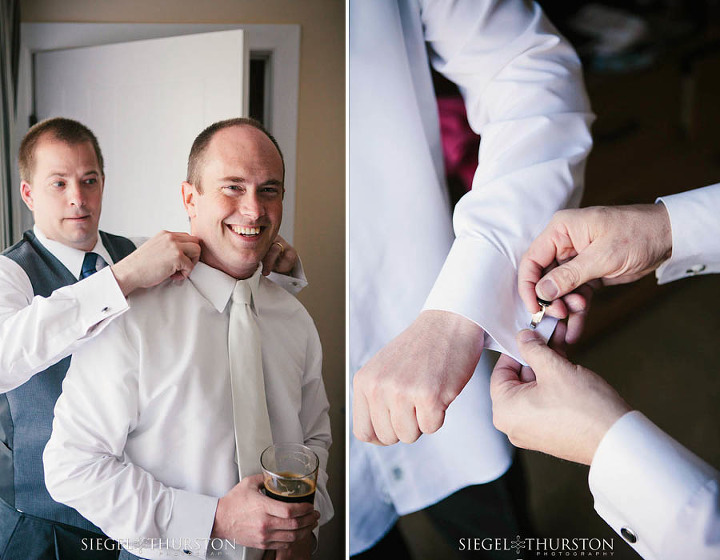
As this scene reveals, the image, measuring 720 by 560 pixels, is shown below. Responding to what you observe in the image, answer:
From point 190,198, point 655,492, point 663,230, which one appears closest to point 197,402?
point 190,198

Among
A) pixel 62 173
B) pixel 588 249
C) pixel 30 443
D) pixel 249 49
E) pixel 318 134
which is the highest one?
pixel 249 49

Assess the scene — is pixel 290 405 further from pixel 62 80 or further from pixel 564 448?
pixel 62 80

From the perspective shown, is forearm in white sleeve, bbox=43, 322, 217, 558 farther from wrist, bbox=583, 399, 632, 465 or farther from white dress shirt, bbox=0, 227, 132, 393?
wrist, bbox=583, 399, 632, 465

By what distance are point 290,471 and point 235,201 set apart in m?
0.58

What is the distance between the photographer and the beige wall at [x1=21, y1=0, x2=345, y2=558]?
4.93ft

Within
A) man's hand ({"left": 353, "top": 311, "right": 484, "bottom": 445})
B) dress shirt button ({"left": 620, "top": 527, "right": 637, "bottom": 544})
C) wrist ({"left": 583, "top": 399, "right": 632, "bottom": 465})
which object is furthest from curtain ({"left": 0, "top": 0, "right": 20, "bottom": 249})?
dress shirt button ({"left": 620, "top": 527, "right": 637, "bottom": 544})

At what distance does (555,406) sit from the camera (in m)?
1.24


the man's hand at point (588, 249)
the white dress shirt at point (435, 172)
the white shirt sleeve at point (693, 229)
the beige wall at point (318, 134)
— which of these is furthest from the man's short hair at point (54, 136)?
the white shirt sleeve at point (693, 229)

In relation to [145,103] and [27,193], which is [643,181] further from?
[27,193]

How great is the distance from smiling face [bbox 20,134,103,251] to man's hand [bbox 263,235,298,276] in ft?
1.19

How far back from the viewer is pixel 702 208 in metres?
1.44

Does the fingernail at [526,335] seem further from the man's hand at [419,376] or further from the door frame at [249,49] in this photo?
the door frame at [249,49]

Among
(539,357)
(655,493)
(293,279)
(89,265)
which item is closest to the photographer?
(655,493)

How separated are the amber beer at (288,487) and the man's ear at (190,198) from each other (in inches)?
22.3
